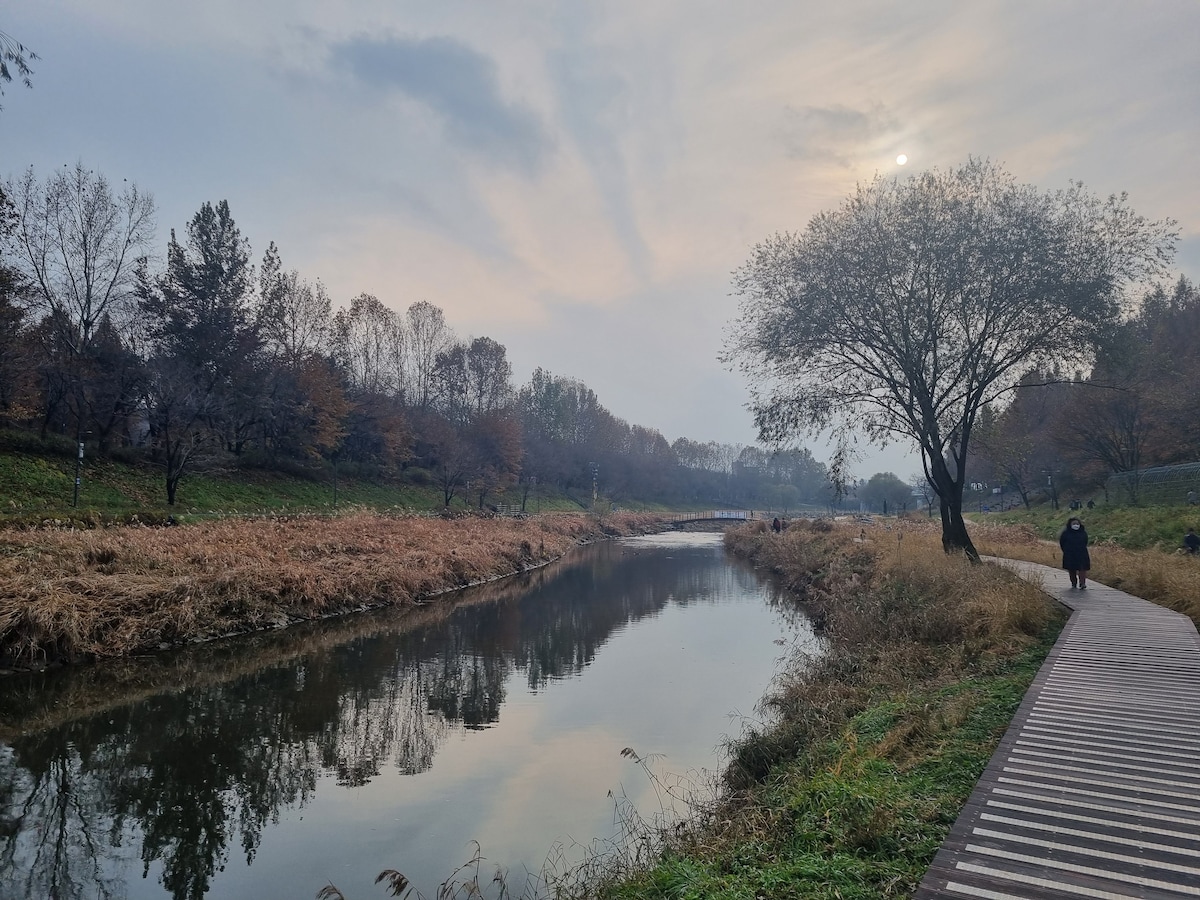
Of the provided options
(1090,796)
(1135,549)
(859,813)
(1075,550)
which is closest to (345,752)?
(859,813)

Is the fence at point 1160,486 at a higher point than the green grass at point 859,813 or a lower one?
higher

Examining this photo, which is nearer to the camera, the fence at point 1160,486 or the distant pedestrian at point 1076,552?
the distant pedestrian at point 1076,552

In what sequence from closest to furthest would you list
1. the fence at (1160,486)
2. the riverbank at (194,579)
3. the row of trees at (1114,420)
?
the riverbank at (194,579) < the row of trees at (1114,420) < the fence at (1160,486)

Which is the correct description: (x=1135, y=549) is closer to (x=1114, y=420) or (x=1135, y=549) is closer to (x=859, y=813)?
(x=859, y=813)

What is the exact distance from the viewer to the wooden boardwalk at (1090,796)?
12.5 ft

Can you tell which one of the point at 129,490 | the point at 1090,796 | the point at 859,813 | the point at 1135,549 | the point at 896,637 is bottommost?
the point at 896,637

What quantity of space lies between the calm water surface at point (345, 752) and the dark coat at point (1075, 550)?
5.98 meters

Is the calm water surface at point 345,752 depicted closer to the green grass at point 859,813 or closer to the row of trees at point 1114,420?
the green grass at point 859,813

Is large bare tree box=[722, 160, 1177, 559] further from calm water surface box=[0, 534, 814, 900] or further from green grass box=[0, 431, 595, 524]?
green grass box=[0, 431, 595, 524]

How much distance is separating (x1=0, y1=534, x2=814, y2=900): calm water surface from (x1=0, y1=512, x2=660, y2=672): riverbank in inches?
30.7

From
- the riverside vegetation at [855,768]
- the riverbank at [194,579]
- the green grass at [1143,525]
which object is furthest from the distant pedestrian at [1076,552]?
the riverbank at [194,579]

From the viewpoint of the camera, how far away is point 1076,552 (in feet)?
46.6

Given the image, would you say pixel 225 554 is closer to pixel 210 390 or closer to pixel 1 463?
pixel 1 463

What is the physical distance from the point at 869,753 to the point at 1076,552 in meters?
10.3
